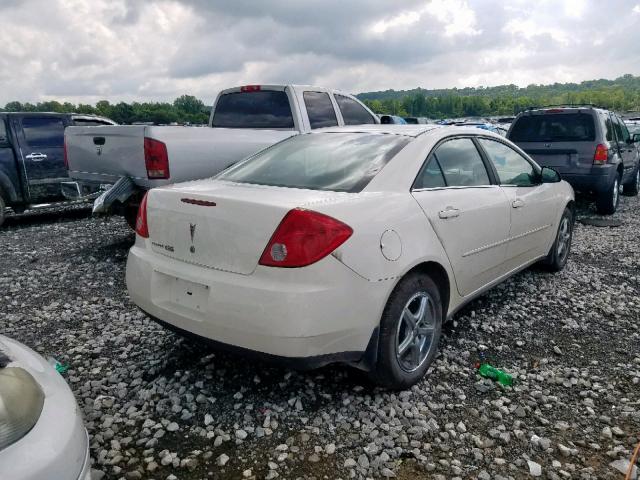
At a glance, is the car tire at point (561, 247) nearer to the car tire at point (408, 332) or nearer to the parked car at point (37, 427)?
the car tire at point (408, 332)

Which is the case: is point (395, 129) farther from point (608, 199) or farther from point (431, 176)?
point (608, 199)

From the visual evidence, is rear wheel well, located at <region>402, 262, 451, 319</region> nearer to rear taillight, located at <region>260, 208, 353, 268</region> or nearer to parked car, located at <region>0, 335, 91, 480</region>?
rear taillight, located at <region>260, 208, 353, 268</region>

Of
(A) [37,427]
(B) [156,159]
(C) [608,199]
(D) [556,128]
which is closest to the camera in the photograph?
(A) [37,427]

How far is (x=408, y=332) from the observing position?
9.68 ft

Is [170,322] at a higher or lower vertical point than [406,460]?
higher

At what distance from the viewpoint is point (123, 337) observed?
379 centimetres

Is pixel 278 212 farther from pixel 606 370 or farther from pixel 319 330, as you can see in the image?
pixel 606 370

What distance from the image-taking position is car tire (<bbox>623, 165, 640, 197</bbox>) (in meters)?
11.0

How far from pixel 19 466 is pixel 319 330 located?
53.1 inches

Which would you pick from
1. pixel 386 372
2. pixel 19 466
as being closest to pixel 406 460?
pixel 386 372

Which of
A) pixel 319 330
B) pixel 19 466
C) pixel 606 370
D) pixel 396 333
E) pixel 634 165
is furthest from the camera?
pixel 634 165

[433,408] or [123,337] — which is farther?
[123,337]

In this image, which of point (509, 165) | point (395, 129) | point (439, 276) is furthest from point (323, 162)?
point (509, 165)

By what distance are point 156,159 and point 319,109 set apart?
2.65 metres
